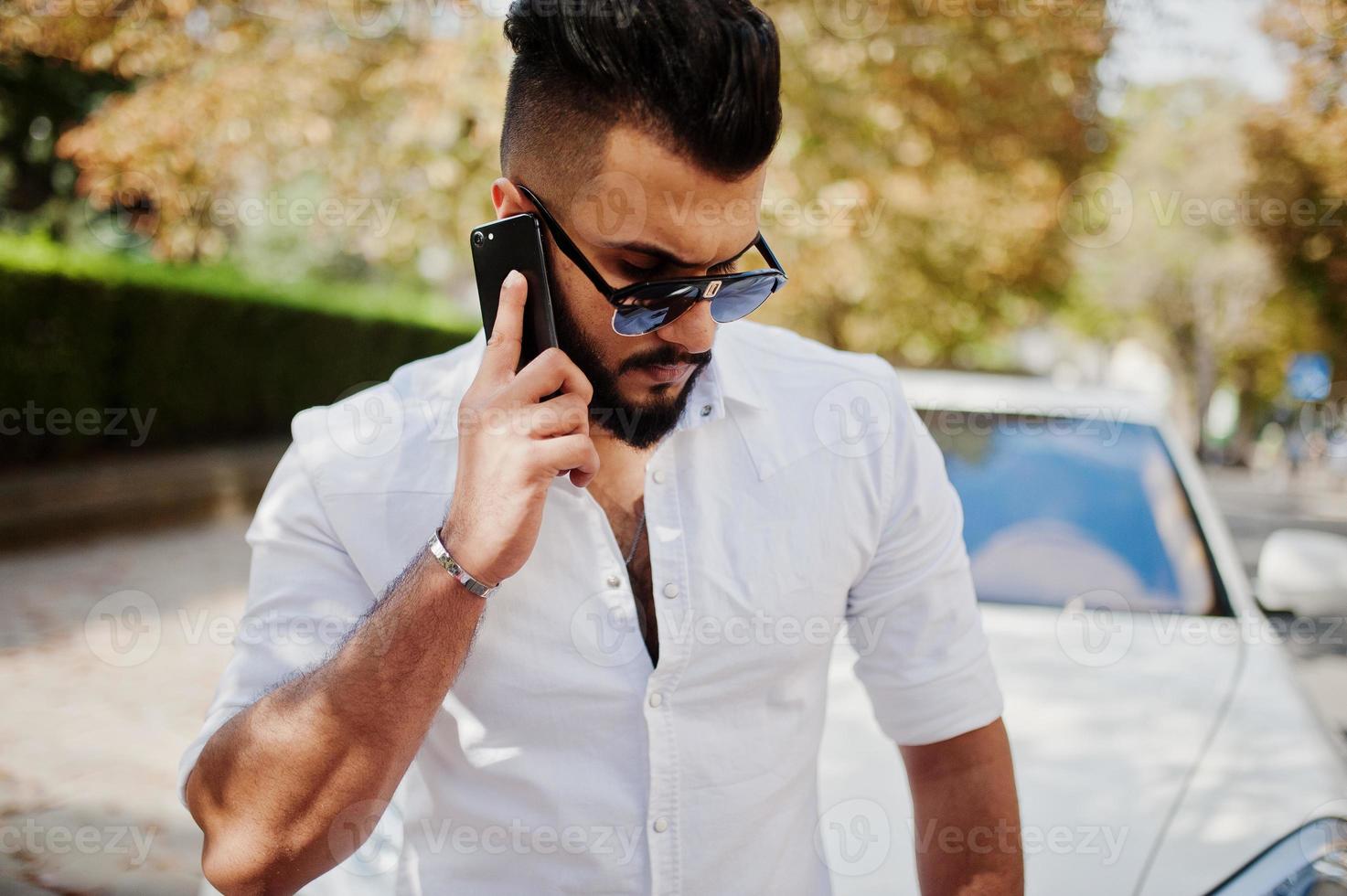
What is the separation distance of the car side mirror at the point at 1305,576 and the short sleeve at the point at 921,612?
202cm

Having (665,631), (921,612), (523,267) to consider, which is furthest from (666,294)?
(921,612)

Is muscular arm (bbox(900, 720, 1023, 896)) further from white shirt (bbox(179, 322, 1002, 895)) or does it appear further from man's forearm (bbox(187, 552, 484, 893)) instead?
man's forearm (bbox(187, 552, 484, 893))

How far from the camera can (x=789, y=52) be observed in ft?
27.3

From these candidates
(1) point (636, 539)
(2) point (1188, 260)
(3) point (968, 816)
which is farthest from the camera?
(2) point (1188, 260)

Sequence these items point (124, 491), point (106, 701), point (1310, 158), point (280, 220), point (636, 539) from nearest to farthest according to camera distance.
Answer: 1. point (636, 539)
2. point (106, 701)
3. point (1310, 158)
4. point (280, 220)
5. point (124, 491)

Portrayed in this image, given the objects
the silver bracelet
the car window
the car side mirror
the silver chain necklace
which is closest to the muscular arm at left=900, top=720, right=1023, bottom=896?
the silver chain necklace

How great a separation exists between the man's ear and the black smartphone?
6 centimetres

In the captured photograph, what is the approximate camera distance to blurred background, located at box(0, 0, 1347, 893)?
6.03 metres

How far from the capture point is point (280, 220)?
35.8ft

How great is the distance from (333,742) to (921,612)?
0.90 m

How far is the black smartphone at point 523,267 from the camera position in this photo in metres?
1.72

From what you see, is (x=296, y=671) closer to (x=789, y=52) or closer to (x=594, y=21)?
(x=594, y=21)

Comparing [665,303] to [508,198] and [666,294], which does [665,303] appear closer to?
[666,294]

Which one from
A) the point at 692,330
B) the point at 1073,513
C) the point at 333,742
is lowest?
the point at 1073,513
